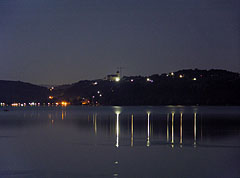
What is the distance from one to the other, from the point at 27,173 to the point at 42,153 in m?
4.78

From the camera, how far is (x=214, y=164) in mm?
14555

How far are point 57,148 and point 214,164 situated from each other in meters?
7.99

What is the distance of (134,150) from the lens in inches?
719

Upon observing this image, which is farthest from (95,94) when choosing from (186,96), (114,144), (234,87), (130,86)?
(114,144)

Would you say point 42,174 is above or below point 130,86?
below

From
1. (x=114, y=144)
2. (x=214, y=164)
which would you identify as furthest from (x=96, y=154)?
(x=214, y=164)

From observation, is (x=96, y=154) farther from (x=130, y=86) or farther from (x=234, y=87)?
(x=130, y=86)

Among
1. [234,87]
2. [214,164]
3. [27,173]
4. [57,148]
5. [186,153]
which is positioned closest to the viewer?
[27,173]

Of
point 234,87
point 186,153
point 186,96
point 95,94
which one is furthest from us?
point 95,94

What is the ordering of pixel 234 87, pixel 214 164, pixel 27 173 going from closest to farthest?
pixel 27 173 < pixel 214 164 < pixel 234 87

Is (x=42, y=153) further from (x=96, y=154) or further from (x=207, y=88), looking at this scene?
(x=207, y=88)

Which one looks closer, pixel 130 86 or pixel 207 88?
pixel 207 88

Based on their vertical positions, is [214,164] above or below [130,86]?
below

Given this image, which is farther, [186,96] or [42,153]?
[186,96]
